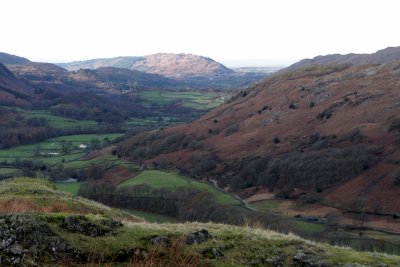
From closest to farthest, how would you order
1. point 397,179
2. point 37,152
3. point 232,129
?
point 397,179, point 232,129, point 37,152

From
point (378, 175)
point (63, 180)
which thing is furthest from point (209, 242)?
point (63, 180)

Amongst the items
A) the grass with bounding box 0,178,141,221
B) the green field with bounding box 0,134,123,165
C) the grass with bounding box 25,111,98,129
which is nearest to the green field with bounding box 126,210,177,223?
the grass with bounding box 0,178,141,221

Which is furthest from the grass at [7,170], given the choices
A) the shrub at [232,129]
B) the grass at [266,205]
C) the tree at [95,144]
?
the shrub at [232,129]

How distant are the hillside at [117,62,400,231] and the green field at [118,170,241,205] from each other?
521cm

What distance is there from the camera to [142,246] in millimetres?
12484

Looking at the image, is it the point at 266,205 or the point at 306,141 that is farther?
the point at 306,141

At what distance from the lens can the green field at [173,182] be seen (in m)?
70.8

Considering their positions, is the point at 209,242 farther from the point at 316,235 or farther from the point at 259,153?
the point at 259,153

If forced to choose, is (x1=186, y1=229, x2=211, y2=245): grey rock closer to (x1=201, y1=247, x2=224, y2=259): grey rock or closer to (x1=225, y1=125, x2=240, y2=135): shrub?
(x1=201, y1=247, x2=224, y2=259): grey rock

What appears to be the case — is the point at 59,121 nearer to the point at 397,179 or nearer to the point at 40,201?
the point at 397,179

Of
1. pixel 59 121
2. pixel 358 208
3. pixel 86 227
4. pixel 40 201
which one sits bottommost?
pixel 59 121

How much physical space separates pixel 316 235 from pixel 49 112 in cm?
15304

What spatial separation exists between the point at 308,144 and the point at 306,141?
1.67m

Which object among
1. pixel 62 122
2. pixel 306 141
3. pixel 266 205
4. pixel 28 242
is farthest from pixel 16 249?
pixel 62 122
